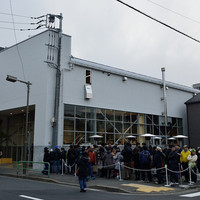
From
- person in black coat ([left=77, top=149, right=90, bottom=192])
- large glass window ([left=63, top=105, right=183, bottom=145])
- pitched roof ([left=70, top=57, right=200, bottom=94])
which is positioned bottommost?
person in black coat ([left=77, top=149, right=90, bottom=192])

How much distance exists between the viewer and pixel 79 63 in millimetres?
22281

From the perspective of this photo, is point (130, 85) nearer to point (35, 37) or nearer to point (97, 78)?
point (97, 78)

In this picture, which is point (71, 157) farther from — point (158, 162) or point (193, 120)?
point (193, 120)

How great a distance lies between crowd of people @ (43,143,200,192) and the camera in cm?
1267

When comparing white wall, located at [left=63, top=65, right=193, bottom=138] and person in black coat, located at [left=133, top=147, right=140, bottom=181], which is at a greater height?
white wall, located at [left=63, top=65, right=193, bottom=138]

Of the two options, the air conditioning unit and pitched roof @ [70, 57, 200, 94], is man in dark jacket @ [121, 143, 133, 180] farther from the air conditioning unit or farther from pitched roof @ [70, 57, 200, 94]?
pitched roof @ [70, 57, 200, 94]

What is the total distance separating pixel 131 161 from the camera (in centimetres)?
1483

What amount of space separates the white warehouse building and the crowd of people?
3.27 meters

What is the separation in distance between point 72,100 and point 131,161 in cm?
851

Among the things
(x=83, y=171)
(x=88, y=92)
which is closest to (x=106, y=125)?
(x=88, y=92)

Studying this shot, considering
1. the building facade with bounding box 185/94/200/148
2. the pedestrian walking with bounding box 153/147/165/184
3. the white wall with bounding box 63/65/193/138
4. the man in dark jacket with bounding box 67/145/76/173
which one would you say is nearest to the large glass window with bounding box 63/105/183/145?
the white wall with bounding box 63/65/193/138

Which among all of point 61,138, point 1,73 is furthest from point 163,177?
point 1,73

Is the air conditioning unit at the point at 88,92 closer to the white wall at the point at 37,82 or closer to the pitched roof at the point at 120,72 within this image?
the pitched roof at the point at 120,72

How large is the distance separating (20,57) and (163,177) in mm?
16683
